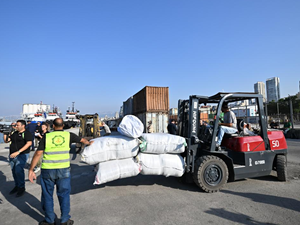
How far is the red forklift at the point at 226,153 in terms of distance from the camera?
4410mm

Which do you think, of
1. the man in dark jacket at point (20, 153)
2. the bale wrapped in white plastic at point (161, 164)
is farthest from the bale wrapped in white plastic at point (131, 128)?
the man in dark jacket at point (20, 153)

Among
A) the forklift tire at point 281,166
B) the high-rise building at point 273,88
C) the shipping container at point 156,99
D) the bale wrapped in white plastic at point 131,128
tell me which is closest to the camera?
the bale wrapped in white plastic at point 131,128

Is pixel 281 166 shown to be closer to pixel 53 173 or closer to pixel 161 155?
pixel 161 155

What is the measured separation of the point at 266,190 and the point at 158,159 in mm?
2630

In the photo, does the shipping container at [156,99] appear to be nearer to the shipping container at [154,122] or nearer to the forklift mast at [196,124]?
the shipping container at [154,122]

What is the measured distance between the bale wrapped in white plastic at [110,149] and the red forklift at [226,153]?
53.3 inches

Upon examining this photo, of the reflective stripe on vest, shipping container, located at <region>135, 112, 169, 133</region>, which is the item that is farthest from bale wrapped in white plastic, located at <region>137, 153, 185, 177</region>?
shipping container, located at <region>135, 112, 169, 133</region>

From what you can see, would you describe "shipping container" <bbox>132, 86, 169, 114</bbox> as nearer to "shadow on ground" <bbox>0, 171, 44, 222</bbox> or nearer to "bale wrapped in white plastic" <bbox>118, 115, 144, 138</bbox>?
"bale wrapped in white plastic" <bbox>118, 115, 144, 138</bbox>

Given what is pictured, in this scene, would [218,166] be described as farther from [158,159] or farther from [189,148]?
[158,159]

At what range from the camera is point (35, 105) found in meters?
47.6

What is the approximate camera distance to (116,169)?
397 cm

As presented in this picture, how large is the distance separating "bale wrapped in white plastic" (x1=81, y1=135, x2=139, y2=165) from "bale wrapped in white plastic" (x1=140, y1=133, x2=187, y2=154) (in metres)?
0.22

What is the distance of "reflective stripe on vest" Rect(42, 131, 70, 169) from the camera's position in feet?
10.2

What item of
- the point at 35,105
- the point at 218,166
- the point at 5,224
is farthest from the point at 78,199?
the point at 35,105
